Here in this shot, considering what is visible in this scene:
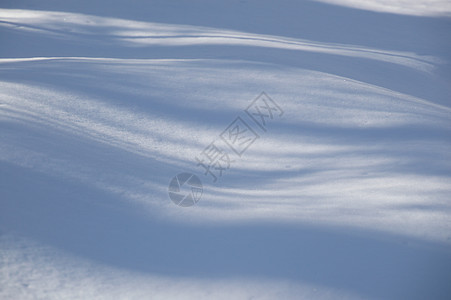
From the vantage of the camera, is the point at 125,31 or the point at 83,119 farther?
the point at 125,31

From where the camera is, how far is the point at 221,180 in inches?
69.7

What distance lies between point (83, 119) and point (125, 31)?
2575mm

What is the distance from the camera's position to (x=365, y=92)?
2768mm

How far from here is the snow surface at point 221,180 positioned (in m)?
1.15

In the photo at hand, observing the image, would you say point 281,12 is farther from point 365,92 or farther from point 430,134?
→ point 430,134

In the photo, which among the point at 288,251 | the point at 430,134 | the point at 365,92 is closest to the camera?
the point at 288,251

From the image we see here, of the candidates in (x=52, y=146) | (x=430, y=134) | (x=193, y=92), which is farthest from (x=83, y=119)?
(x=430, y=134)

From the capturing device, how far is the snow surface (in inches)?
45.1

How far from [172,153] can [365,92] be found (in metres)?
1.53

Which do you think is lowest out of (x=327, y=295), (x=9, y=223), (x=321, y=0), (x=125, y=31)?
(x=327, y=295)

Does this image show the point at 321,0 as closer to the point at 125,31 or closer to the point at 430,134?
the point at 125,31

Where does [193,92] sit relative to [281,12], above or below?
below

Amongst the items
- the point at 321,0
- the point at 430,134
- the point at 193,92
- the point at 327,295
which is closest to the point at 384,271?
the point at 327,295

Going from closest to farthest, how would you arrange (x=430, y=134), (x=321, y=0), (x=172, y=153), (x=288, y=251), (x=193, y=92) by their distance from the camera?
1. (x=288, y=251)
2. (x=172, y=153)
3. (x=430, y=134)
4. (x=193, y=92)
5. (x=321, y=0)
